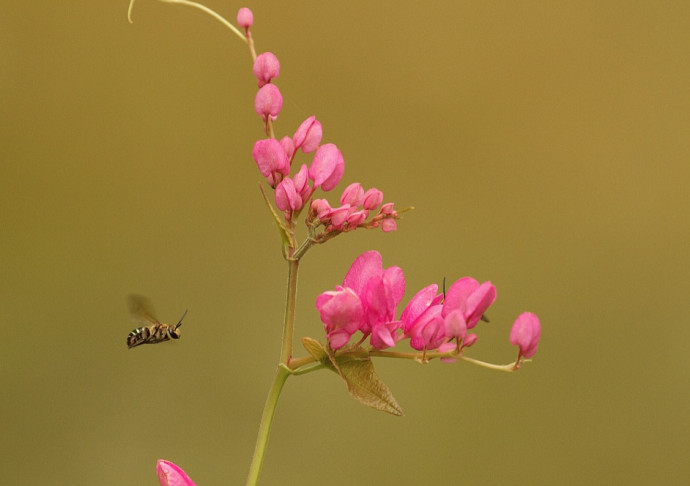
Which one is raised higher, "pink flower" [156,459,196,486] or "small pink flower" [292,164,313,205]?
"small pink flower" [292,164,313,205]

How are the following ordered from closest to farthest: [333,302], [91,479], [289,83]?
[333,302]
[91,479]
[289,83]

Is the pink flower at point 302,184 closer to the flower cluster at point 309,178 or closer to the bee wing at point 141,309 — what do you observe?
the flower cluster at point 309,178

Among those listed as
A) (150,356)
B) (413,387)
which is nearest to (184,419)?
(150,356)

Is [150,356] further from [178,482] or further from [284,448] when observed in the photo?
[178,482]

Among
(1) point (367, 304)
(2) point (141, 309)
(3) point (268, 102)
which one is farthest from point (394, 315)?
(2) point (141, 309)

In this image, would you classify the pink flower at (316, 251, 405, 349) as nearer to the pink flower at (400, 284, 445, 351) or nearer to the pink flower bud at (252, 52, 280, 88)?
the pink flower at (400, 284, 445, 351)

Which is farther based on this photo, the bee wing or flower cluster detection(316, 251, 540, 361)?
the bee wing

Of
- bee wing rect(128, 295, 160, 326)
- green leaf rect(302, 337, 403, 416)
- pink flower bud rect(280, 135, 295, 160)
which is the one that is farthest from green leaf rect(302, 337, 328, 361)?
bee wing rect(128, 295, 160, 326)
